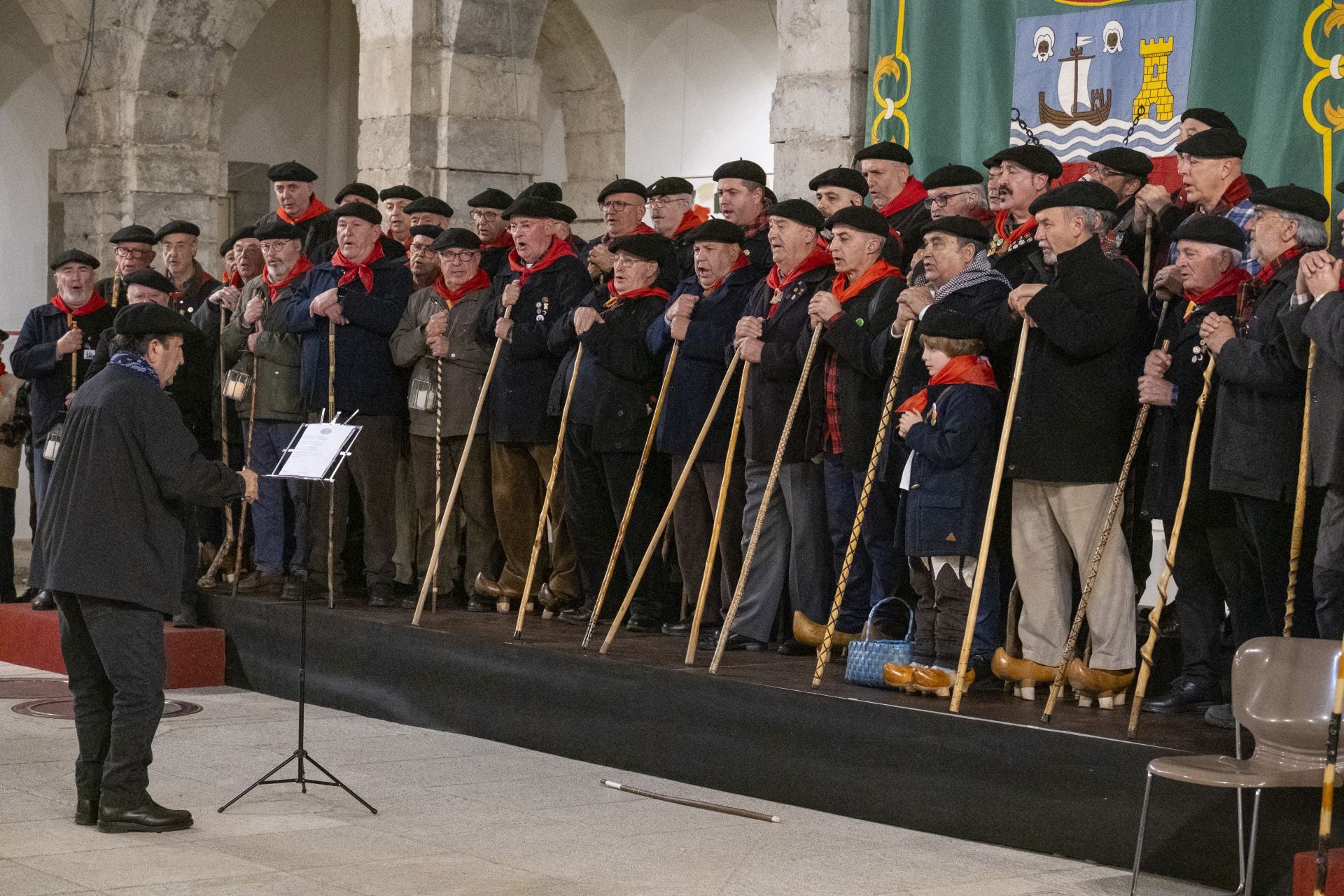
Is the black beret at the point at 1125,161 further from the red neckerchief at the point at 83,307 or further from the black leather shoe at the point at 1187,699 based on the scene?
the red neckerchief at the point at 83,307

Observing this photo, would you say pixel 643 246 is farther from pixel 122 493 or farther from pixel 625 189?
pixel 122 493

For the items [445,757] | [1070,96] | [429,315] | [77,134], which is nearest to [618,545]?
[445,757]

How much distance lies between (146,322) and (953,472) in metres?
2.55

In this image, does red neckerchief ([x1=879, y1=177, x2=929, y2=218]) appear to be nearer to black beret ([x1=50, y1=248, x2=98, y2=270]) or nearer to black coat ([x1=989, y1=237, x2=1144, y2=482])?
black coat ([x1=989, y1=237, x2=1144, y2=482])

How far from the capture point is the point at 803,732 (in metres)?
6.05

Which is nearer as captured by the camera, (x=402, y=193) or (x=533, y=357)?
(x=533, y=357)

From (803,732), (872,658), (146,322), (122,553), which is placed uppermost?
(146,322)

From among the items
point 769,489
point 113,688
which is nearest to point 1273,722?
point 769,489

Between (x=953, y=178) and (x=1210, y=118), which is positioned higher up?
(x=1210, y=118)

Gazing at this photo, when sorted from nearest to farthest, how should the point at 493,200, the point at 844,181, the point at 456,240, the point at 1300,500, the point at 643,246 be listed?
the point at 1300,500, the point at 844,181, the point at 643,246, the point at 456,240, the point at 493,200

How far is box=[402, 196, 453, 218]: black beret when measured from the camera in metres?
8.73

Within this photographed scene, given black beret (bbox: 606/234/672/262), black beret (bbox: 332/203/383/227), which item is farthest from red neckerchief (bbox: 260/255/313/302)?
black beret (bbox: 606/234/672/262)

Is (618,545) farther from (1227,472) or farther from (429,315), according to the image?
(1227,472)

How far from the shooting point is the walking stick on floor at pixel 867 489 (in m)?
6.17
